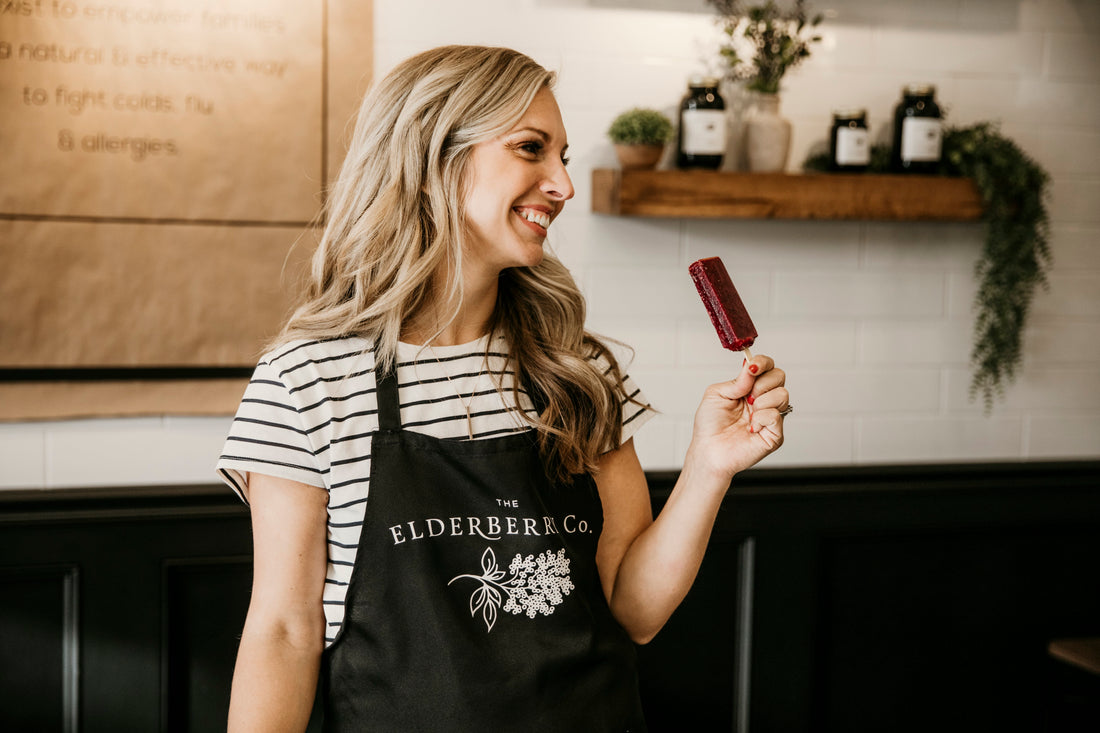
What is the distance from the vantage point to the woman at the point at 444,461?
1.26 meters

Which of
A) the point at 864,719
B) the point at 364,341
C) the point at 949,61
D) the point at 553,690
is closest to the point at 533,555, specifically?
the point at 553,690

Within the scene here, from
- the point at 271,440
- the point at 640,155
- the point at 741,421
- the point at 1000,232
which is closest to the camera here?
the point at 271,440

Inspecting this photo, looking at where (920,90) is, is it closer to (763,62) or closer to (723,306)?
(763,62)

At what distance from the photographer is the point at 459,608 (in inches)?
49.9

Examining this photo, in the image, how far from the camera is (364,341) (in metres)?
1.36

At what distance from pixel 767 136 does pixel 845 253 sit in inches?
15.2

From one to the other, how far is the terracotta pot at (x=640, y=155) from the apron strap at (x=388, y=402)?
948 mm

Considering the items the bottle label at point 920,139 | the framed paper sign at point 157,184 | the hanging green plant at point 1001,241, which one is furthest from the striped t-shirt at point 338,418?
the hanging green plant at point 1001,241

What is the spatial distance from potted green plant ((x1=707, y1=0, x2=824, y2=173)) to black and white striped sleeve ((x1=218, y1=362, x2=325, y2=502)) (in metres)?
1.30

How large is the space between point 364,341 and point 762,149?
3.81 feet

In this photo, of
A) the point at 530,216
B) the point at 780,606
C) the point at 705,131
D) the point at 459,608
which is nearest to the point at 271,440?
the point at 459,608

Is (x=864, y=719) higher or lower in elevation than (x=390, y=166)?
lower

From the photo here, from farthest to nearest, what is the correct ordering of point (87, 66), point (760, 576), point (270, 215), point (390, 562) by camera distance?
point (760, 576), point (270, 215), point (87, 66), point (390, 562)

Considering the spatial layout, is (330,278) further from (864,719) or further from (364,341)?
(864,719)
